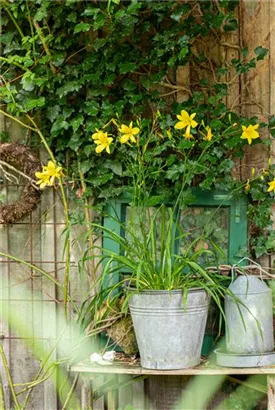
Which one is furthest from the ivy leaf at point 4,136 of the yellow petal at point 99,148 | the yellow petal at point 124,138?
the yellow petal at point 124,138

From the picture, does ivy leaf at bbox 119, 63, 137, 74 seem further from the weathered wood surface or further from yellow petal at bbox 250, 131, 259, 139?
yellow petal at bbox 250, 131, 259, 139

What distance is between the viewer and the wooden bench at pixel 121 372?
3.12m

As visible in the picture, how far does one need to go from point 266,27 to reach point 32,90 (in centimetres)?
120

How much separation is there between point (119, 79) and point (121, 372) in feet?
4.73

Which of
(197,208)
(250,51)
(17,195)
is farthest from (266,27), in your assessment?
(17,195)

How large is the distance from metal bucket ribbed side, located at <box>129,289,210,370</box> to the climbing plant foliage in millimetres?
646

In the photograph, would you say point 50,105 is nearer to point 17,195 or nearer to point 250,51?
point 17,195

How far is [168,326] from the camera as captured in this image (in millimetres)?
3090

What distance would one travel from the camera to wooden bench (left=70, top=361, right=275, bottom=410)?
312 centimetres

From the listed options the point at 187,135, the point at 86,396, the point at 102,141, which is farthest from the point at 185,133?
the point at 86,396

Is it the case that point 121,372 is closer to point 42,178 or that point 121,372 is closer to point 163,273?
point 163,273

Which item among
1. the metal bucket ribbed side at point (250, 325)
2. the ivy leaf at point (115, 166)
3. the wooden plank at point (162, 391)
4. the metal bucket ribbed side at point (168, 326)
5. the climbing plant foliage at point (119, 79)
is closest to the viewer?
the metal bucket ribbed side at point (168, 326)

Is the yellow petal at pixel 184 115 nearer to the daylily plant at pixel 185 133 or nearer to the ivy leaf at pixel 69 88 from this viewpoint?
the daylily plant at pixel 185 133

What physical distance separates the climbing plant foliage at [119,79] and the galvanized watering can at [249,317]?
1.19 ft
